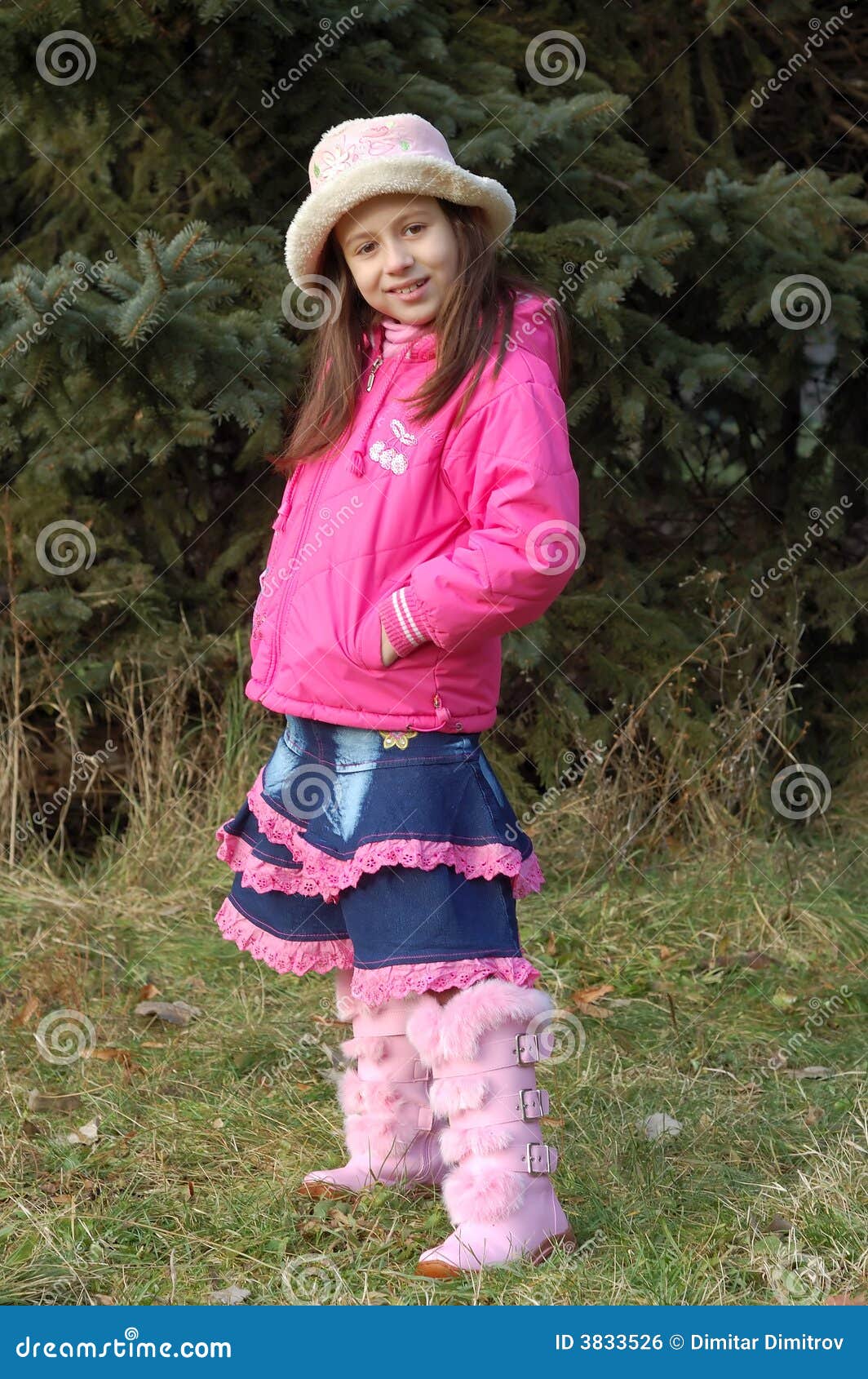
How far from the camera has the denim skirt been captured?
2.24m

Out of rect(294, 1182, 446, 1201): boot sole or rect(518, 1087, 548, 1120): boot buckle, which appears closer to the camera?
rect(518, 1087, 548, 1120): boot buckle

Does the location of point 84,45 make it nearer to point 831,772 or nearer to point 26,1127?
point 26,1127

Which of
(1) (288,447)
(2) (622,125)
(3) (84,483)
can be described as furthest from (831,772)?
(1) (288,447)

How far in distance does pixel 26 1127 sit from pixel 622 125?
3.54 m

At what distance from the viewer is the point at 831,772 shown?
5031 millimetres
